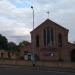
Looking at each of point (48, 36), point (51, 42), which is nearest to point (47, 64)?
point (51, 42)

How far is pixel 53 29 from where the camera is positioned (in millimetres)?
93000

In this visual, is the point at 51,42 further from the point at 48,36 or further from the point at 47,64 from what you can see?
the point at 47,64

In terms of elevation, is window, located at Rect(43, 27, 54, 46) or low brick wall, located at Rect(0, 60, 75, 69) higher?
window, located at Rect(43, 27, 54, 46)

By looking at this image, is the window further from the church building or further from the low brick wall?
the low brick wall

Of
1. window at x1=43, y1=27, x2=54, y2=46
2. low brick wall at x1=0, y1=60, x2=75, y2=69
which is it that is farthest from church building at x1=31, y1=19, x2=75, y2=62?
low brick wall at x1=0, y1=60, x2=75, y2=69

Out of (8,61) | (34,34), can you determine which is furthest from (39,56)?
(8,61)

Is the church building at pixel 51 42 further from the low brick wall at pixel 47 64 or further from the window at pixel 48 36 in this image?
the low brick wall at pixel 47 64

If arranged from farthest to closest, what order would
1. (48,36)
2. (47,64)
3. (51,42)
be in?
(48,36), (51,42), (47,64)

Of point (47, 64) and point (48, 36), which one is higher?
point (48, 36)

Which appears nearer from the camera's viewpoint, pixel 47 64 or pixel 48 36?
pixel 47 64

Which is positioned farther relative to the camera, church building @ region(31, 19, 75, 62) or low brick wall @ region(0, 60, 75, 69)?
church building @ region(31, 19, 75, 62)

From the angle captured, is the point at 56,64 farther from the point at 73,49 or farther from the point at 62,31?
the point at 62,31

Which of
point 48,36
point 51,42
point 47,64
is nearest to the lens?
point 47,64

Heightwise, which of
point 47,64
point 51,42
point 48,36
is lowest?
point 47,64
